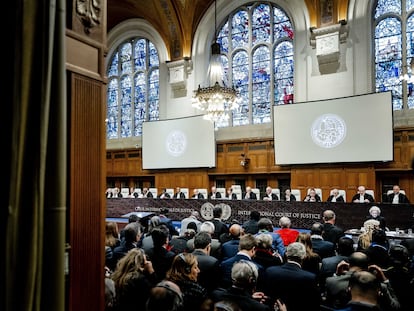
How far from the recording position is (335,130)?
11.0 meters

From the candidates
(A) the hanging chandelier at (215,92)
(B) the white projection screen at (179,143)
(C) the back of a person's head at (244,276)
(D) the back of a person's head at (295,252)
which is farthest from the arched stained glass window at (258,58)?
(C) the back of a person's head at (244,276)

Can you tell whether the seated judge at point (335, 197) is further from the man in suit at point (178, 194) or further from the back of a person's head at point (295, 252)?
the back of a person's head at point (295, 252)

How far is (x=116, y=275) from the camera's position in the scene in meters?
2.59

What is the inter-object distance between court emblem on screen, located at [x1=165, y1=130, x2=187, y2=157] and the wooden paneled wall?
0.75 meters

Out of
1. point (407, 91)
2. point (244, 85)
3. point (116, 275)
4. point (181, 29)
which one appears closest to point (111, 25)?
point (181, 29)

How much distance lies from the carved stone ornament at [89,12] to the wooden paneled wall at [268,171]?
31.9 feet

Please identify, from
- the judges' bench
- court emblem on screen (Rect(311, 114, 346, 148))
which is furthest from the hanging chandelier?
court emblem on screen (Rect(311, 114, 346, 148))

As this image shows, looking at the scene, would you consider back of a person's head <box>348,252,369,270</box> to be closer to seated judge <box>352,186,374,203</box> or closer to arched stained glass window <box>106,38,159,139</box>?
seated judge <box>352,186,374,203</box>

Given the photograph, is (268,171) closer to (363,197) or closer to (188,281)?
(363,197)

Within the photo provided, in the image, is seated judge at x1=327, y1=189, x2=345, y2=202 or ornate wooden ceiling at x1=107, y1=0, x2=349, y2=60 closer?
seated judge at x1=327, y1=189, x2=345, y2=202

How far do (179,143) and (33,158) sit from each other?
1315 cm

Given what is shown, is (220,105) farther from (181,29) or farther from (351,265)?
(351,265)

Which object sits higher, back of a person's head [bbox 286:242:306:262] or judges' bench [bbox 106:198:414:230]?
back of a person's head [bbox 286:242:306:262]

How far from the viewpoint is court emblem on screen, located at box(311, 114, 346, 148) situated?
1089 cm
